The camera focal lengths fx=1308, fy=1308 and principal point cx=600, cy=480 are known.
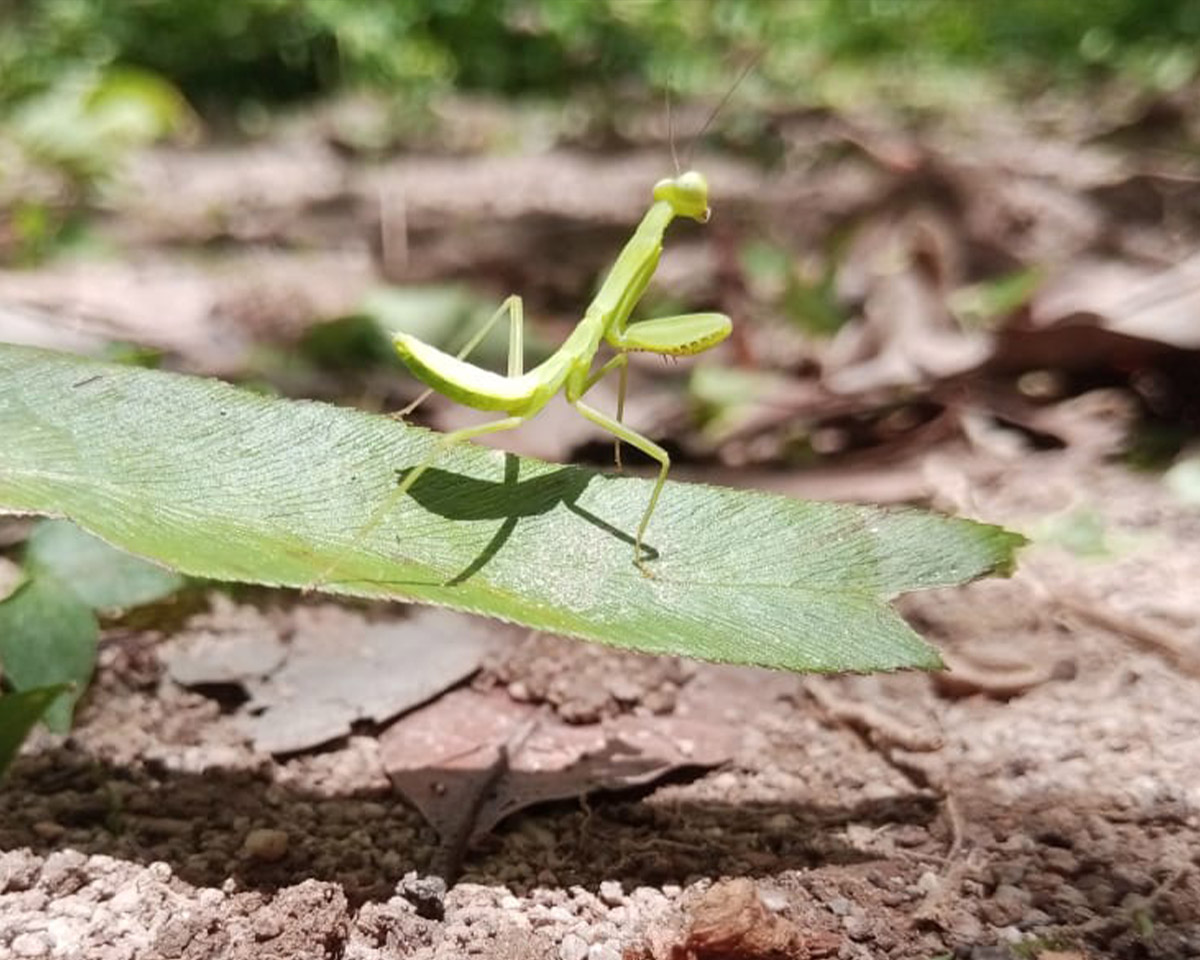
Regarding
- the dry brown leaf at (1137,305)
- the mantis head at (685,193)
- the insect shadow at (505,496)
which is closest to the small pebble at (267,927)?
the insect shadow at (505,496)

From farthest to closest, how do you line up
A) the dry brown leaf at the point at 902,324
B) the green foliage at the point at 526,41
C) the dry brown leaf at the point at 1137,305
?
the green foliage at the point at 526,41
the dry brown leaf at the point at 902,324
the dry brown leaf at the point at 1137,305

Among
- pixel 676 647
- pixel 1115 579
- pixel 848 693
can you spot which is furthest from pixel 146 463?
pixel 1115 579

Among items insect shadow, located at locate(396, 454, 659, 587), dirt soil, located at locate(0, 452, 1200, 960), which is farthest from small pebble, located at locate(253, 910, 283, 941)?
insect shadow, located at locate(396, 454, 659, 587)

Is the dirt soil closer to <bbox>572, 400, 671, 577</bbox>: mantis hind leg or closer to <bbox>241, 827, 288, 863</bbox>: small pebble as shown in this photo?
<bbox>241, 827, 288, 863</bbox>: small pebble

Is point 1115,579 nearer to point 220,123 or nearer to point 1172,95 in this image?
point 1172,95

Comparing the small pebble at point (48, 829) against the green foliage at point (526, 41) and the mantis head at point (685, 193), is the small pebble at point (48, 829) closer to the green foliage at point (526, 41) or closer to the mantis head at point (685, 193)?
the mantis head at point (685, 193)

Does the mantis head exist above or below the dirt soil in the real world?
above
